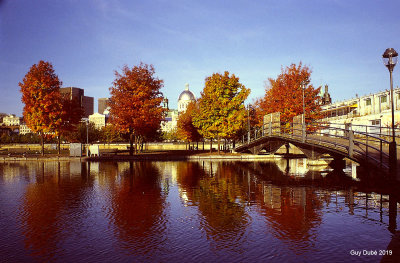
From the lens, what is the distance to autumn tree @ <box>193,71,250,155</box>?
1948 inches

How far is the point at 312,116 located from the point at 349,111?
39.7 m

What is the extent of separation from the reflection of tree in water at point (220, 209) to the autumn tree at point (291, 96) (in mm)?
28552

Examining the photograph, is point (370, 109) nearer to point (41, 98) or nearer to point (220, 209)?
point (41, 98)

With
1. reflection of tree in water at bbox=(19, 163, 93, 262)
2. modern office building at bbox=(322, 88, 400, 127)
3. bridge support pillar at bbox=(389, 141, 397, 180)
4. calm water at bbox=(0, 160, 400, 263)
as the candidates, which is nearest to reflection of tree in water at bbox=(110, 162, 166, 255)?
calm water at bbox=(0, 160, 400, 263)

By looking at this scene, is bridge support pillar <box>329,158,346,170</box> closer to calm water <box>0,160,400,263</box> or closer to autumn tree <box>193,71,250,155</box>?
calm water <box>0,160,400,263</box>

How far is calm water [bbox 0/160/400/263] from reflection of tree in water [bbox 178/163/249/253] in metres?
0.03

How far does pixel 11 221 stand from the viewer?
12.1 m

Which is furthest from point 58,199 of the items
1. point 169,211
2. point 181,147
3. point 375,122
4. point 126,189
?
point 181,147

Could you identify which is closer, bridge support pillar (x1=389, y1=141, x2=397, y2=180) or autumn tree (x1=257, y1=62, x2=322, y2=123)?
bridge support pillar (x1=389, y1=141, x2=397, y2=180)

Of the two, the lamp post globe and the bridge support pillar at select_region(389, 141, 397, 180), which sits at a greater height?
the lamp post globe

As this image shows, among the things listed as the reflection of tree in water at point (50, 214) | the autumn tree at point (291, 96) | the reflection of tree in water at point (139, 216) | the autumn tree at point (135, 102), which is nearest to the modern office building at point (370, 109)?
the autumn tree at point (291, 96)

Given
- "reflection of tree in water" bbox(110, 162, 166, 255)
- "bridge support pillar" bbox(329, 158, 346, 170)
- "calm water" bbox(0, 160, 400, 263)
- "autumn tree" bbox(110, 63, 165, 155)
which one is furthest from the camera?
"autumn tree" bbox(110, 63, 165, 155)

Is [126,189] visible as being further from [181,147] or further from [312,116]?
[181,147]

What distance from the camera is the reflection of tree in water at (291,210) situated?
993 cm
